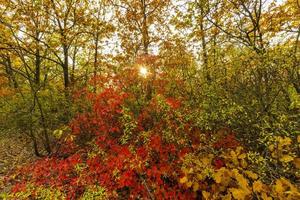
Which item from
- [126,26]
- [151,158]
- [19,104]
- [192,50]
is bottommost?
[151,158]

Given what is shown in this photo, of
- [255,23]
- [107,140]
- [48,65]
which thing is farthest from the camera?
[48,65]

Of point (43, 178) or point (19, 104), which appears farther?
point (19, 104)

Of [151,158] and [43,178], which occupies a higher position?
[151,158]

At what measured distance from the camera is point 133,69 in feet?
24.9

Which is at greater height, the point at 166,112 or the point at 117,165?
the point at 166,112

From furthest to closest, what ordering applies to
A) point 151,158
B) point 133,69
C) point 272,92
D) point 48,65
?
point 48,65 → point 133,69 → point 151,158 → point 272,92

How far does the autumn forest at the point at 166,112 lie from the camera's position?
3.62 m

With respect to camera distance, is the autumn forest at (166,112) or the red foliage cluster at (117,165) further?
the red foliage cluster at (117,165)

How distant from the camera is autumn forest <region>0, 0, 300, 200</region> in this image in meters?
3.62

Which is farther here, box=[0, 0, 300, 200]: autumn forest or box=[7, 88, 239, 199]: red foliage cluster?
box=[7, 88, 239, 199]: red foliage cluster

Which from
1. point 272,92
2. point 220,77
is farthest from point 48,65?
point 272,92

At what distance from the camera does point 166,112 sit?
5.04 metres

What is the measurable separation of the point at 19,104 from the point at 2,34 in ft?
10.4

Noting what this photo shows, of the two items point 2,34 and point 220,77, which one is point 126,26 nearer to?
point 2,34
